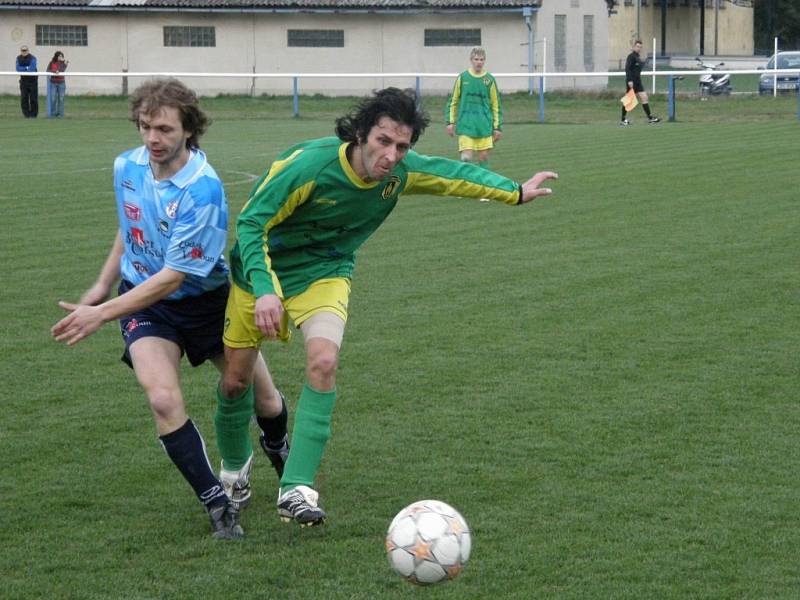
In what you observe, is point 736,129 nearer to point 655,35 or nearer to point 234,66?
point 234,66

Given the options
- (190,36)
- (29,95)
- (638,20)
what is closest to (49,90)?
(29,95)

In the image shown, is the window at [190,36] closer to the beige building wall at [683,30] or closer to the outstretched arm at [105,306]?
the beige building wall at [683,30]

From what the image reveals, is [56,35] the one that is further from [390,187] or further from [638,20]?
[390,187]

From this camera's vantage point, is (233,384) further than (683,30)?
No

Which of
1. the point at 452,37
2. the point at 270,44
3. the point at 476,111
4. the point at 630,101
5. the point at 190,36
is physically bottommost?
the point at 476,111

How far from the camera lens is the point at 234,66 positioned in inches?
1633

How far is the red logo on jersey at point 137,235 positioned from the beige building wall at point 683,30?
5096 centimetres

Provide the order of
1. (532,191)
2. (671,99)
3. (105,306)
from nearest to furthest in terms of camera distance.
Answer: (105,306), (532,191), (671,99)

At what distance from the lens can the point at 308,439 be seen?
489cm

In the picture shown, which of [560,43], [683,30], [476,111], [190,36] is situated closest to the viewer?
[476,111]

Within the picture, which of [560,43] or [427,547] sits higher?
[560,43]

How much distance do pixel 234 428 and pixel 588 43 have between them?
138 ft

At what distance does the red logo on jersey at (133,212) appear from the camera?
4.77 m

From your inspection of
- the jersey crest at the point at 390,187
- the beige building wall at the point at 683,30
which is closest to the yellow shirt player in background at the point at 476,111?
the jersey crest at the point at 390,187
